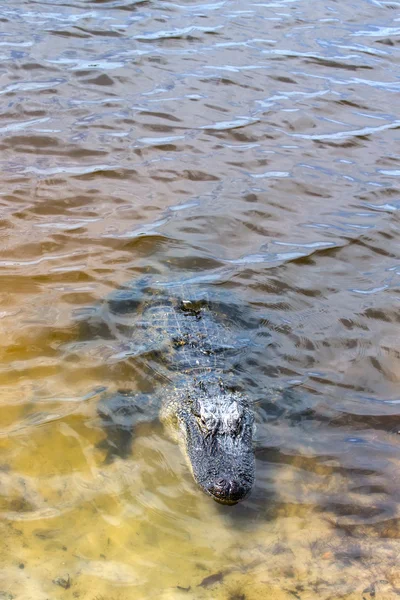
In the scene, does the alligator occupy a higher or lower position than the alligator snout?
lower

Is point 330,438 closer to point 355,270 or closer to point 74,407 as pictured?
point 74,407

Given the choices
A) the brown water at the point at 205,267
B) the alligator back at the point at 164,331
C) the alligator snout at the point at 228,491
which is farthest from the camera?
the alligator back at the point at 164,331

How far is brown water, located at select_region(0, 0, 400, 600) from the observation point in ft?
12.6

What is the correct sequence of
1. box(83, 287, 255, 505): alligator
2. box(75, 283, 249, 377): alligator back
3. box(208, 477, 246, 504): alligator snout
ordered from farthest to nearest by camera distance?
box(75, 283, 249, 377): alligator back, box(83, 287, 255, 505): alligator, box(208, 477, 246, 504): alligator snout

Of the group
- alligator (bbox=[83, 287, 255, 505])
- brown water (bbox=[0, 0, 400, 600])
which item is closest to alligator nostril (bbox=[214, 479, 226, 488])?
alligator (bbox=[83, 287, 255, 505])

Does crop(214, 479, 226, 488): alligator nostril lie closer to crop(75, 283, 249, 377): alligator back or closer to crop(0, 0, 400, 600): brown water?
crop(0, 0, 400, 600): brown water

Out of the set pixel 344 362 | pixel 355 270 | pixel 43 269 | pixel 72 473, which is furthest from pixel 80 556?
pixel 355 270

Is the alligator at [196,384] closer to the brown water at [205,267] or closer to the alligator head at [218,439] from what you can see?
the alligator head at [218,439]

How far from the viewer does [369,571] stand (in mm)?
3758

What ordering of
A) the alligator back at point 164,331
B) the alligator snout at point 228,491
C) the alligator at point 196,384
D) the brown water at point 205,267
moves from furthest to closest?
the alligator back at point 164,331 → the alligator at point 196,384 → the alligator snout at point 228,491 → the brown water at point 205,267

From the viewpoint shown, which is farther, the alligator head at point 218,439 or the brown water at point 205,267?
the alligator head at point 218,439

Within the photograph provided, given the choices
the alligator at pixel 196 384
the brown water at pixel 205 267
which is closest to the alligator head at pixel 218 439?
the alligator at pixel 196 384

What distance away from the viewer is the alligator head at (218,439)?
4164 mm

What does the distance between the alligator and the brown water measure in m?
0.13
